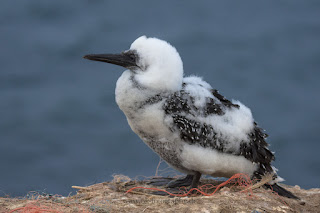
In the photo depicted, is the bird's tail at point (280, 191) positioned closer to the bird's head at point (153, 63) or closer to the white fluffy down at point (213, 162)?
the white fluffy down at point (213, 162)

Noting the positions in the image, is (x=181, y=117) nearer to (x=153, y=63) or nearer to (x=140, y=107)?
(x=140, y=107)

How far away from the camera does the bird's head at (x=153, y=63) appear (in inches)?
236

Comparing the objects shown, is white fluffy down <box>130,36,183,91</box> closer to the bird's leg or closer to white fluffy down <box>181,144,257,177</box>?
white fluffy down <box>181,144,257,177</box>

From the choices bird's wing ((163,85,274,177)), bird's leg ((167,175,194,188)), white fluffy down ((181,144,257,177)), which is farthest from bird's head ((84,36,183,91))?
bird's leg ((167,175,194,188))

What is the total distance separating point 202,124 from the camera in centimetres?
616

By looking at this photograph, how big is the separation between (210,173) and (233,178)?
37 cm

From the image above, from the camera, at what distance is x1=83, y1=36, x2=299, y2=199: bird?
6012 millimetres

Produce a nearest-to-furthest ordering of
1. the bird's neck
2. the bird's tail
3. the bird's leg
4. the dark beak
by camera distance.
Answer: the bird's neck, the dark beak, the bird's tail, the bird's leg

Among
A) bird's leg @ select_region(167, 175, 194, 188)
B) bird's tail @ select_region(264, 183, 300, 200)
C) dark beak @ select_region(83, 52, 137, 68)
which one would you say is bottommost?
bird's leg @ select_region(167, 175, 194, 188)

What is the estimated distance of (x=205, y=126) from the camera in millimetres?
6176

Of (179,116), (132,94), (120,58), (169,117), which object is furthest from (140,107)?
(120,58)

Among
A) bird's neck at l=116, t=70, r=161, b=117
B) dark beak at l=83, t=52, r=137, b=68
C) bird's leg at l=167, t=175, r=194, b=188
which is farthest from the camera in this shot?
bird's leg at l=167, t=175, r=194, b=188

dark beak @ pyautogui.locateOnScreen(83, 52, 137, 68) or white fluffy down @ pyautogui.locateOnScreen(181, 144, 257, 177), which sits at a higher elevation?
dark beak @ pyautogui.locateOnScreen(83, 52, 137, 68)

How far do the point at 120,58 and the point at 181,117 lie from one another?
94cm
